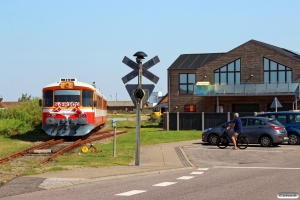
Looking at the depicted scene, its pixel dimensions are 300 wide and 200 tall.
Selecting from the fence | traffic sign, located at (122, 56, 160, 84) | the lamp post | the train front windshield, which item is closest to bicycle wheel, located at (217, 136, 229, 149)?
the lamp post

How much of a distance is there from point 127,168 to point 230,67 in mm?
38186

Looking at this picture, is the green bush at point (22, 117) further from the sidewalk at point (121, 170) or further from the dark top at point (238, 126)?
the sidewalk at point (121, 170)

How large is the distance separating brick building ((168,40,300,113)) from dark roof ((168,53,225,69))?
163 mm

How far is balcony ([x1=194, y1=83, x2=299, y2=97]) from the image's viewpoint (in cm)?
4981

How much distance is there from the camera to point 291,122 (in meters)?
28.8

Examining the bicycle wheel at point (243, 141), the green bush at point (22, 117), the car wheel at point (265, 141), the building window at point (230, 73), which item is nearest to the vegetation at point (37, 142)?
the green bush at point (22, 117)

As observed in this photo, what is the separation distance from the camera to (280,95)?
165ft

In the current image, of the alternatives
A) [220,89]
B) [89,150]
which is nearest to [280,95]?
[220,89]

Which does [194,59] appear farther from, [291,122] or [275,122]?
[275,122]

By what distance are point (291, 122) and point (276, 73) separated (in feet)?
77.3

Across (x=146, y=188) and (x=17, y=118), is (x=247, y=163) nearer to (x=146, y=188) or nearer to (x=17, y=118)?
(x=146, y=188)

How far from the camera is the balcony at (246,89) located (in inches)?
1961

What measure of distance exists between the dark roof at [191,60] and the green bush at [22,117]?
1650 cm

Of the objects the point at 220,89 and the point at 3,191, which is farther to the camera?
the point at 220,89
